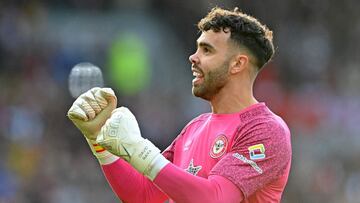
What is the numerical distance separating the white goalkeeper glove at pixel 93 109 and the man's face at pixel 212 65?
430mm

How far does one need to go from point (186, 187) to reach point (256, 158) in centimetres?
40

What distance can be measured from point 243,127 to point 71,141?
23.9 feet

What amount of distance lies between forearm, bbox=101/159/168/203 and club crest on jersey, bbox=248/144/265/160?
2.38 ft

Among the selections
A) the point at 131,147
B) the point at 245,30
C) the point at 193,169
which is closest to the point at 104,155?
the point at 193,169

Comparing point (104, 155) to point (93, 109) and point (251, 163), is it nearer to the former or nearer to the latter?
point (93, 109)

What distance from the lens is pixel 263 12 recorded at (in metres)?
14.1

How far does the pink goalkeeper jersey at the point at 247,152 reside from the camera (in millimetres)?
4152

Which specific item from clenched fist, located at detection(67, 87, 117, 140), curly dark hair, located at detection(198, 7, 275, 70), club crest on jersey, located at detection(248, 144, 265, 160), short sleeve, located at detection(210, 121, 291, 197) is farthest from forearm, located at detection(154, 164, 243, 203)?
curly dark hair, located at detection(198, 7, 275, 70)

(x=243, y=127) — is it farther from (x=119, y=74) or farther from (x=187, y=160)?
(x=119, y=74)

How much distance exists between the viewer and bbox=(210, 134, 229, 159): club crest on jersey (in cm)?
434

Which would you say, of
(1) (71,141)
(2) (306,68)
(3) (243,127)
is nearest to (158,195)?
(3) (243,127)

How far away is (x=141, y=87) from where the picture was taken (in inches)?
481

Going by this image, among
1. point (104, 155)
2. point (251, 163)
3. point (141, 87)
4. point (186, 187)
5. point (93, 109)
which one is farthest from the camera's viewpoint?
point (141, 87)

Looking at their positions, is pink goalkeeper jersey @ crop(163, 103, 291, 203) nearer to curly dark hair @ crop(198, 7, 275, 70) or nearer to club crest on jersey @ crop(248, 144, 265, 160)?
club crest on jersey @ crop(248, 144, 265, 160)
